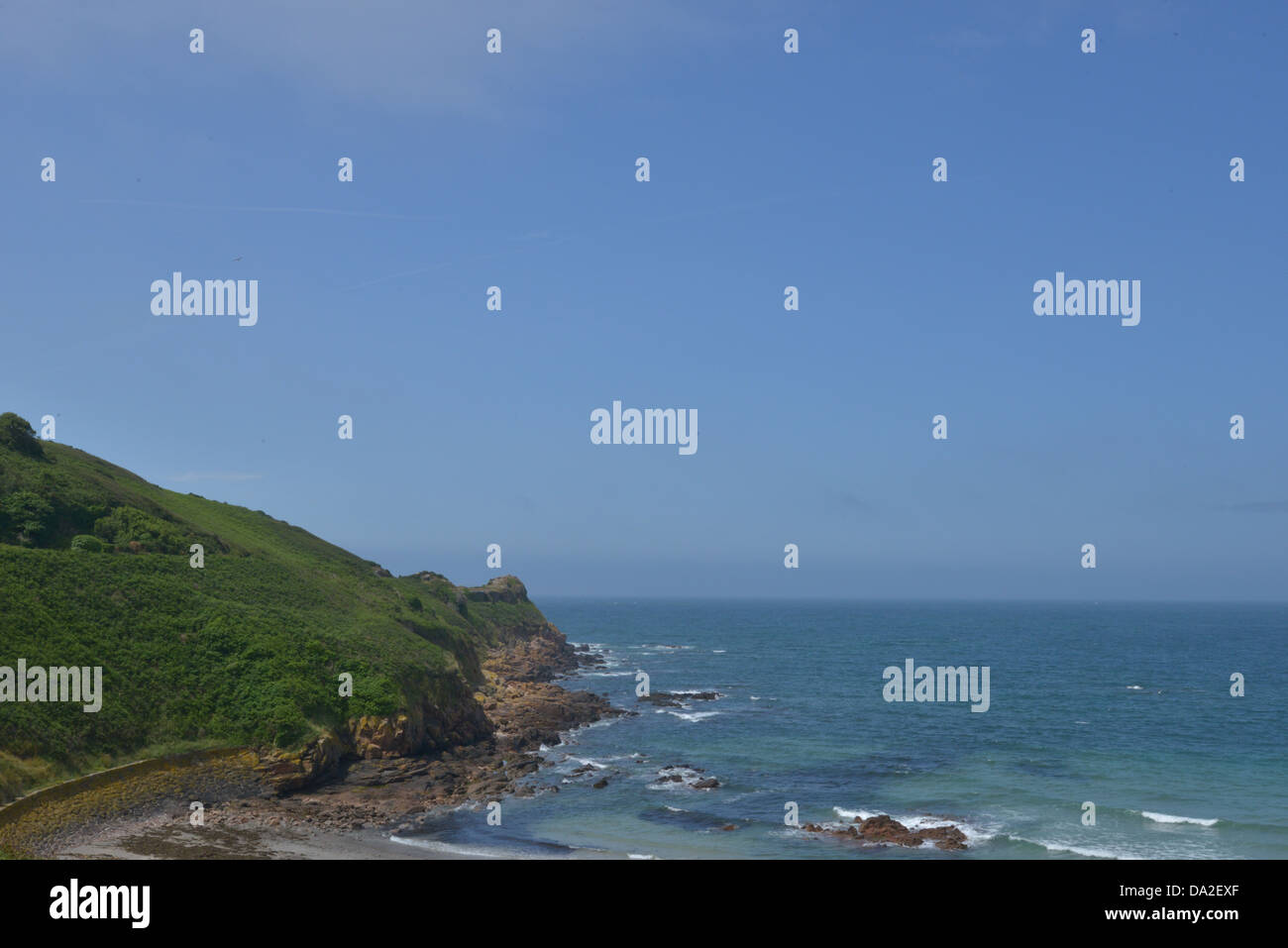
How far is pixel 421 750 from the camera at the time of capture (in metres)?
48.0

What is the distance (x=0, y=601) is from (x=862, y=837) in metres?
41.4

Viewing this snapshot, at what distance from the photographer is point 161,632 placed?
45656 millimetres

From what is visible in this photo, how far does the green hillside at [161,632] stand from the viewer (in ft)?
125

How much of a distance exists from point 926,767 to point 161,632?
44.6 m

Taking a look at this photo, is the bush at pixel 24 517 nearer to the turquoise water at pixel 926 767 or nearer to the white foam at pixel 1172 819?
the turquoise water at pixel 926 767

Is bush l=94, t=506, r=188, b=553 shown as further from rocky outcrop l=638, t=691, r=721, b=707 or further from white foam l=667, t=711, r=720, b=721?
rocky outcrop l=638, t=691, r=721, b=707

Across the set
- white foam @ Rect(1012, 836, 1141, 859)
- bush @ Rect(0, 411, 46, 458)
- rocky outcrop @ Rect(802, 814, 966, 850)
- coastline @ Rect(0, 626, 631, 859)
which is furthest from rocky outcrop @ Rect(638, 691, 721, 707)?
bush @ Rect(0, 411, 46, 458)

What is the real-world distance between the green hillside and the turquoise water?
36.5ft

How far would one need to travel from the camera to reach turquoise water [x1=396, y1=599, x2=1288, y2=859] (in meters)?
37.1

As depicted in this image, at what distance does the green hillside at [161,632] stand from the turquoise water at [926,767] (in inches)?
438

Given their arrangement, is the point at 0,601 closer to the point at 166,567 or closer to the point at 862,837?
the point at 166,567

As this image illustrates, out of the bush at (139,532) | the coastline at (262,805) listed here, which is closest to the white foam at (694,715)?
the coastline at (262,805)

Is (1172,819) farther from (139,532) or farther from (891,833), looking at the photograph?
(139,532)
